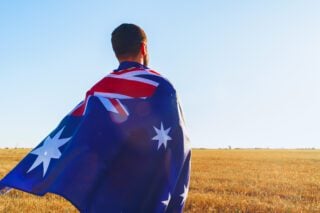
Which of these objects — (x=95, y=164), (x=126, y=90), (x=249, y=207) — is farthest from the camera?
(x=249, y=207)

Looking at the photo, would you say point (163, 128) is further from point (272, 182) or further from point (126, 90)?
point (272, 182)

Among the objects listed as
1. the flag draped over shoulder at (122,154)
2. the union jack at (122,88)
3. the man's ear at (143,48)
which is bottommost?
the flag draped over shoulder at (122,154)

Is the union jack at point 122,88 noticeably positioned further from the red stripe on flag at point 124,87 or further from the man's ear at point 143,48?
the man's ear at point 143,48

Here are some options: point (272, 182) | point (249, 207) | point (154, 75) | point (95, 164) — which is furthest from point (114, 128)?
point (272, 182)

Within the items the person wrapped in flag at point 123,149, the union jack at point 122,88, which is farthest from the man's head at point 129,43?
the union jack at point 122,88

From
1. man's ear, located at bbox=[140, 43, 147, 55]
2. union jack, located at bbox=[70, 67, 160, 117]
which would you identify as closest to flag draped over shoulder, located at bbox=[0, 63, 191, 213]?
union jack, located at bbox=[70, 67, 160, 117]

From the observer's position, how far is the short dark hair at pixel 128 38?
158 inches

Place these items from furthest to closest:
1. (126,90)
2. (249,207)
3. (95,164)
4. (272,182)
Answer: (272,182)
(249,207)
(126,90)
(95,164)

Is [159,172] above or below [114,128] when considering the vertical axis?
below

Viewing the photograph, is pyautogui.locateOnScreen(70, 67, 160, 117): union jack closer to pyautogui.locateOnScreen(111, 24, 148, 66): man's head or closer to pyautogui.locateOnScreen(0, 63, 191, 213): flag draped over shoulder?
pyautogui.locateOnScreen(0, 63, 191, 213): flag draped over shoulder

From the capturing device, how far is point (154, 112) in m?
3.99

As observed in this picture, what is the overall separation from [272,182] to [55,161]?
11714 millimetres

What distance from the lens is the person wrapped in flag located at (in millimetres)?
3852

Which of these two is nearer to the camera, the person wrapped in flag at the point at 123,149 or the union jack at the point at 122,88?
the person wrapped in flag at the point at 123,149
